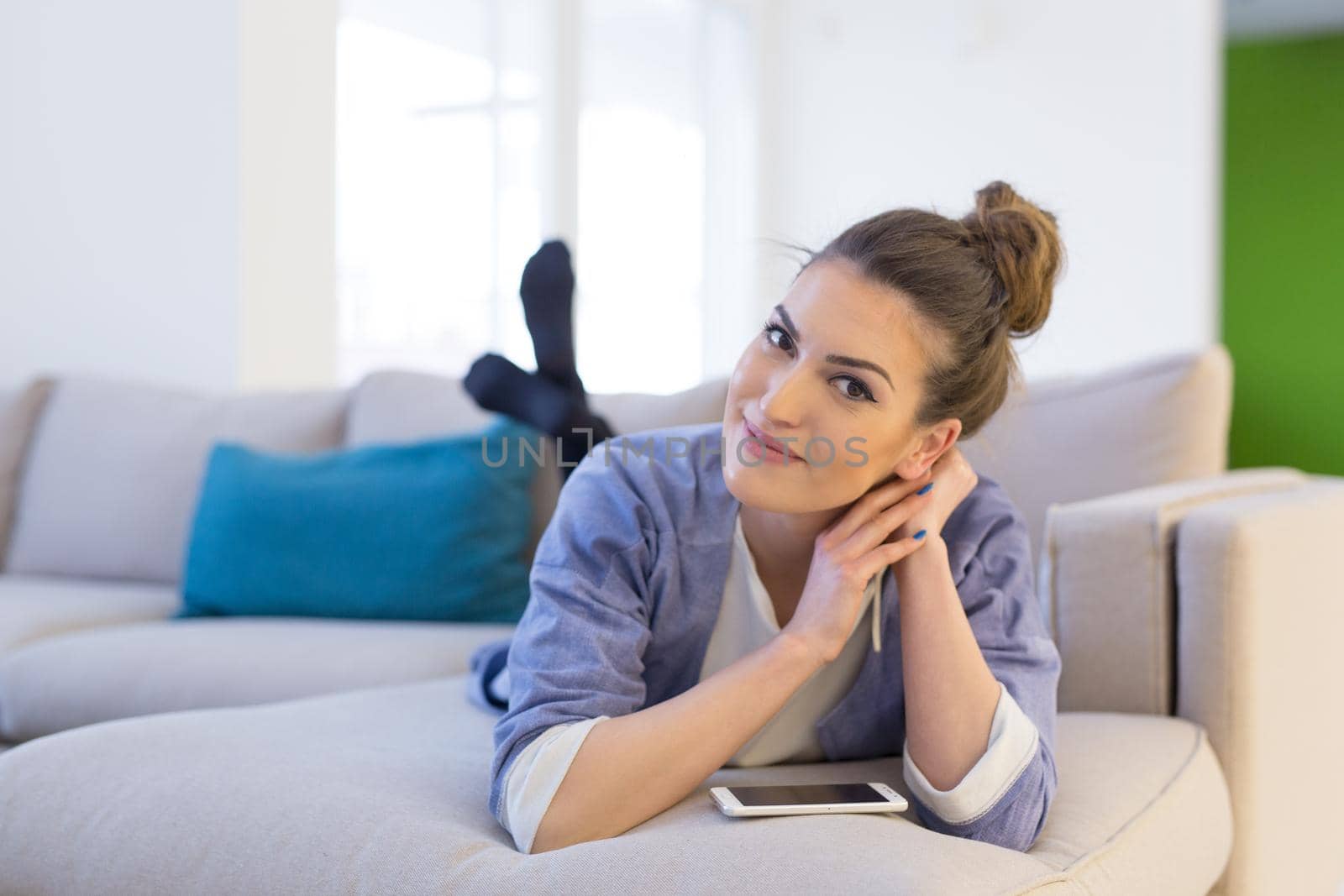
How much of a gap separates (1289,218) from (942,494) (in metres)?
5.00

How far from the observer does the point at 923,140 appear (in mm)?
5477

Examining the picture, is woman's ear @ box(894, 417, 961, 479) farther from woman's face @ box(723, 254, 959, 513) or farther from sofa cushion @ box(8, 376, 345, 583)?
sofa cushion @ box(8, 376, 345, 583)

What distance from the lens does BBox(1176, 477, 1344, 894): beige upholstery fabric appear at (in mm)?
1543

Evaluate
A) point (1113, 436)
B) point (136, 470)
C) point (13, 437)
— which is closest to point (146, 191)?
point (13, 437)

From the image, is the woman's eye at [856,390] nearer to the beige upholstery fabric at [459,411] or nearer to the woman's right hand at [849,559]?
the woman's right hand at [849,559]

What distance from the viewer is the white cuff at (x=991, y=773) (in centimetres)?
118

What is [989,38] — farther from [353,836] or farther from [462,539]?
[353,836]

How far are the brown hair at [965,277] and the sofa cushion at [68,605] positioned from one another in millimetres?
1670

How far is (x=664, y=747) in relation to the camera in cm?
116

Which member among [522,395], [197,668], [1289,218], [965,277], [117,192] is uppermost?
[1289,218]

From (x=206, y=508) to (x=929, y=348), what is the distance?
65.9 inches

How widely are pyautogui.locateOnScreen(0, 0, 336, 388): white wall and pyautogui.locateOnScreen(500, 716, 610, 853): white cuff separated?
8.85 ft

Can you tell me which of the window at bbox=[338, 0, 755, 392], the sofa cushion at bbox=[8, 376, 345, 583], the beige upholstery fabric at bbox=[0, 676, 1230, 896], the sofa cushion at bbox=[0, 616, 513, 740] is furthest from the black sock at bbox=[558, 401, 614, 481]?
the window at bbox=[338, 0, 755, 392]

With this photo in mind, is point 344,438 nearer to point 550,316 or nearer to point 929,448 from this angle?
point 550,316
